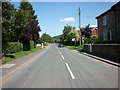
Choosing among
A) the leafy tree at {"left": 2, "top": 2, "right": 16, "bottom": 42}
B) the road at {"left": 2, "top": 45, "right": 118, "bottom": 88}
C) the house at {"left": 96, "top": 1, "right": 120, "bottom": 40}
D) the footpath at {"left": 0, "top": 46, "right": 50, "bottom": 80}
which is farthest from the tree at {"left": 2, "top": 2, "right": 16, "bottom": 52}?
the house at {"left": 96, "top": 1, "right": 120, "bottom": 40}

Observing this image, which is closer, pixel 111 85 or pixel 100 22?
pixel 111 85

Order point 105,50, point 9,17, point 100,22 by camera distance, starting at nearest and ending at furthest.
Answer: point 9,17
point 105,50
point 100,22

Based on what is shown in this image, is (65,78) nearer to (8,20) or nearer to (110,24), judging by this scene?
(8,20)

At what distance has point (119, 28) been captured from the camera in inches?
877

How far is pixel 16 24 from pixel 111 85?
11825mm

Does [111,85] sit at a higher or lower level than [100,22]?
lower

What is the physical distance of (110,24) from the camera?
2548 centimetres

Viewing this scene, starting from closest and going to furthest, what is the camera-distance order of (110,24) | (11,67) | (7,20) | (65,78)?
(65,78) < (11,67) < (7,20) < (110,24)

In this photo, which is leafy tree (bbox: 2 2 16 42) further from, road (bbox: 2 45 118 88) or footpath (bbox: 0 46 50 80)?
road (bbox: 2 45 118 88)

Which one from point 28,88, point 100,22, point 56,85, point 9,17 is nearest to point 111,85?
point 56,85

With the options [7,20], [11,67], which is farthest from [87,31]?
[11,67]

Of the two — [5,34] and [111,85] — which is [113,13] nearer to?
[5,34]

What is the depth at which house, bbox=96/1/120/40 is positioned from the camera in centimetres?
2290

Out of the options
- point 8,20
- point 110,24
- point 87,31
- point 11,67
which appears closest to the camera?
point 11,67
